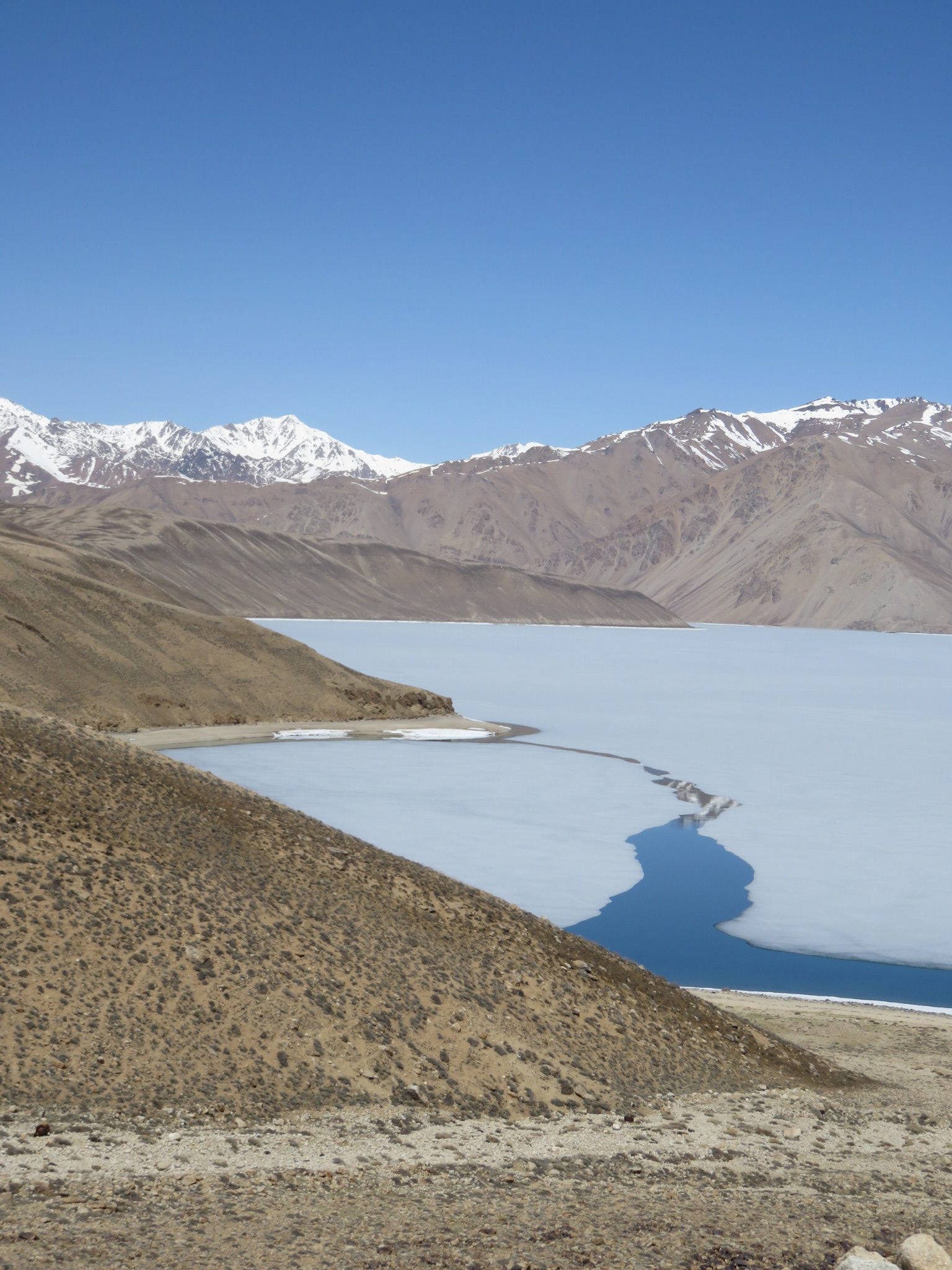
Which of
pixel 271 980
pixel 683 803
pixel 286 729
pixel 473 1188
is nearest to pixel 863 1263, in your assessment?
pixel 473 1188

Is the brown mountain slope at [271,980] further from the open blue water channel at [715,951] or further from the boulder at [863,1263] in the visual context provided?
the open blue water channel at [715,951]

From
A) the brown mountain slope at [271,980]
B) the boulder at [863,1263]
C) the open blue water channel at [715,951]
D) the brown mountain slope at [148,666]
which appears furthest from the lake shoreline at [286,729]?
the boulder at [863,1263]

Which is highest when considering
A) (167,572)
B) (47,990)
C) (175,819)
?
(167,572)

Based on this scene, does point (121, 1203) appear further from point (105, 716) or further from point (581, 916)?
point (105, 716)

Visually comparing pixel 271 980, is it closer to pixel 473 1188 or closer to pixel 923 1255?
pixel 473 1188

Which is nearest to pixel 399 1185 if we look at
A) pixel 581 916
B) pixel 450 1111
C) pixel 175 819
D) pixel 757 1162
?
pixel 450 1111

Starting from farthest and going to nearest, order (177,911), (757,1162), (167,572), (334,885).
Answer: (167,572) < (334,885) < (177,911) < (757,1162)

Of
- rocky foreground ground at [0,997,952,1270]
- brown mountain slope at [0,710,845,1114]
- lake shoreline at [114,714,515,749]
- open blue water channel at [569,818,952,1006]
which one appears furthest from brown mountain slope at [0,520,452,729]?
rocky foreground ground at [0,997,952,1270]
